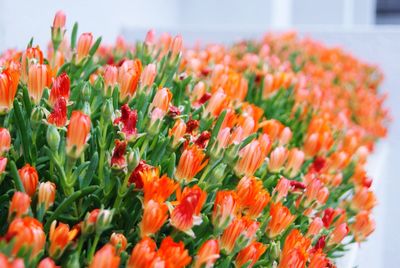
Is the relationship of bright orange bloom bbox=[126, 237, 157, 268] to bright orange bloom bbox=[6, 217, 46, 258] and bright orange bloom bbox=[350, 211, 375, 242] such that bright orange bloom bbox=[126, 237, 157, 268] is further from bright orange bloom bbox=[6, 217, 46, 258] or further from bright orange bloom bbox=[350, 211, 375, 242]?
bright orange bloom bbox=[350, 211, 375, 242]

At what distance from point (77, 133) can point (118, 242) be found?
18 centimetres

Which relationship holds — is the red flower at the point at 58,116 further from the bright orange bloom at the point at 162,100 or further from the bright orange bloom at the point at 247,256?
the bright orange bloom at the point at 247,256

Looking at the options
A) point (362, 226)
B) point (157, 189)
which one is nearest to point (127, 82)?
point (157, 189)

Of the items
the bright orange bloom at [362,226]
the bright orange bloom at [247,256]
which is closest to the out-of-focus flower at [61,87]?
the bright orange bloom at [247,256]

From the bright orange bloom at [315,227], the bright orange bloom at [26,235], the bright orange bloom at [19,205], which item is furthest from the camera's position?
the bright orange bloom at [315,227]

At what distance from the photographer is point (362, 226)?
1668 mm

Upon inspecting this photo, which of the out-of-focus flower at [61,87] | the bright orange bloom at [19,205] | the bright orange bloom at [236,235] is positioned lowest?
the bright orange bloom at [236,235]

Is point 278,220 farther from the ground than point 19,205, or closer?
closer

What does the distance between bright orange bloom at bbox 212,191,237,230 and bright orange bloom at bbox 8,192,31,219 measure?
326mm

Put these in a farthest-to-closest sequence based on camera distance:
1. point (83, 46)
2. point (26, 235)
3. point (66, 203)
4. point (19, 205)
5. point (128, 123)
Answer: point (83, 46), point (128, 123), point (66, 203), point (19, 205), point (26, 235)

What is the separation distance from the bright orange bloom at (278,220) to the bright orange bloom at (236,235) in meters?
0.14

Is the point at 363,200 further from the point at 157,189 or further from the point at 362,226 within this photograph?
the point at 157,189

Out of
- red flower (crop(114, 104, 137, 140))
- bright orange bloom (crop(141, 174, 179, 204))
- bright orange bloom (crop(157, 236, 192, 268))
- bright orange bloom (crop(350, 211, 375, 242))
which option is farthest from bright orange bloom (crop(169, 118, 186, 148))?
bright orange bloom (crop(350, 211, 375, 242))

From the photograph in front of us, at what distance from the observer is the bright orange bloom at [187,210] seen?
1009mm
